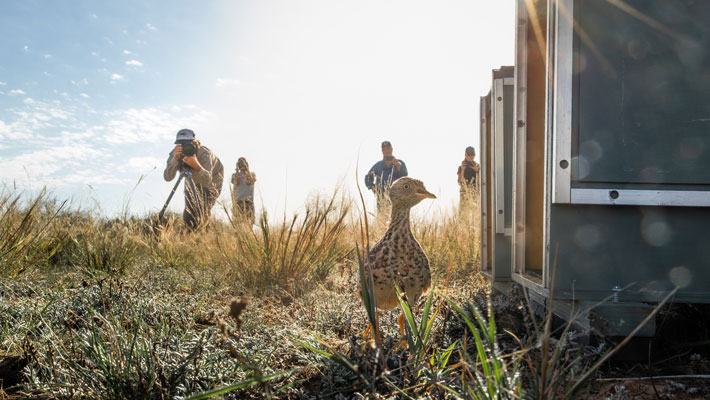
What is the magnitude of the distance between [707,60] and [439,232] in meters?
4.23

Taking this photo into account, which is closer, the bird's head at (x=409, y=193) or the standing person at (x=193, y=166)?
the bird's head at (x=409, y=193)

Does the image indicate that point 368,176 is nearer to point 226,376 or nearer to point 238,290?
point 238,290

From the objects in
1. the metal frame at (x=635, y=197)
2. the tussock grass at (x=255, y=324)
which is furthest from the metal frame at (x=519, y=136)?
the metal frame at (x=635, y=197)

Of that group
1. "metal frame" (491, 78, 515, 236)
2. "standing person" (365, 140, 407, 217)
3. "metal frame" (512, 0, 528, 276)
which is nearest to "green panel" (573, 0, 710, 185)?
"metal frame" (512, 0, 528, 276)

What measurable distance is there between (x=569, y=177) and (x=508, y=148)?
1772 mm

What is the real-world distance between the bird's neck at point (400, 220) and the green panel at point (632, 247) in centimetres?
99

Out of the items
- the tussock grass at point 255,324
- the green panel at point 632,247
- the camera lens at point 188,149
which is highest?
the camera lens at point 188,149

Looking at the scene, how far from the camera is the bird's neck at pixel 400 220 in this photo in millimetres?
3141

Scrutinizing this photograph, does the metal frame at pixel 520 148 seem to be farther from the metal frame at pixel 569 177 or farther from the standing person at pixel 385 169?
the standing person at pixel 385 169

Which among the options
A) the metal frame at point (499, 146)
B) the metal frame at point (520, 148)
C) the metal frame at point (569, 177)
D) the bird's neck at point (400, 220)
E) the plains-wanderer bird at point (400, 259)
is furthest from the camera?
the metal frame at point (499, 146)

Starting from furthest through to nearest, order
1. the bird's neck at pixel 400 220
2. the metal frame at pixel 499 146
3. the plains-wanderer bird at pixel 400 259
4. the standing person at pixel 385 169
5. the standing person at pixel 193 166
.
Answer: the standing person at pixel 385 169
the standing person at pixel 193 166
the metal frame at pixel 499 146
the bird's neck at pixel 400 220
the plains-wanderer bird at pixel 400 259

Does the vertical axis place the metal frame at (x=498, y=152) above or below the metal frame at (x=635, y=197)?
above

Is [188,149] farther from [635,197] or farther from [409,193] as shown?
[635,197]

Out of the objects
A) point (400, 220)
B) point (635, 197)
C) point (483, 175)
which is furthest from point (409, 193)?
point (483, 175)
